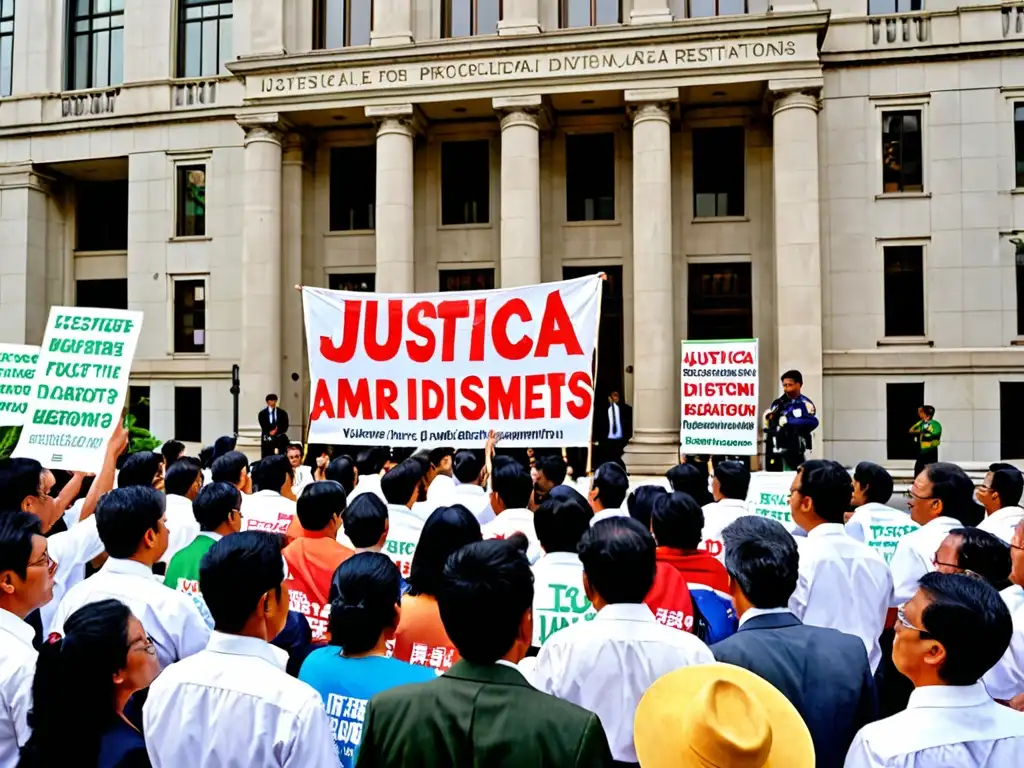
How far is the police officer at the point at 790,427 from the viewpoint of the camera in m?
12.3

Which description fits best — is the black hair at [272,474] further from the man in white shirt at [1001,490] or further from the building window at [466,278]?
the building window at [466,278]

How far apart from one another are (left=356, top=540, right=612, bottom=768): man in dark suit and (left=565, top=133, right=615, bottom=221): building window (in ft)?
74.0

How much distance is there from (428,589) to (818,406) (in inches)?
738

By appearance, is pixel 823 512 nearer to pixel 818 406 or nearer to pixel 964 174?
pixel 818 406

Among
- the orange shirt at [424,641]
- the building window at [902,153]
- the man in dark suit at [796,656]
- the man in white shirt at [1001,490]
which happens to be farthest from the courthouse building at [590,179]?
the man in dark suit at [796,656]

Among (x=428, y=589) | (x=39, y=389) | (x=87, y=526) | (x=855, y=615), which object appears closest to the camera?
(x=428, y=589)

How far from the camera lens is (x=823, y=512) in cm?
466

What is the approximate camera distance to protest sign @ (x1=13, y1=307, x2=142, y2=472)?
276 inches

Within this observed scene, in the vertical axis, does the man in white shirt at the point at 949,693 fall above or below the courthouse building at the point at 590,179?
→ below

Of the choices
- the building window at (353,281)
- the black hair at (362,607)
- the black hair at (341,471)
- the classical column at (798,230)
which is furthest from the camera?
the building window at (353,281)

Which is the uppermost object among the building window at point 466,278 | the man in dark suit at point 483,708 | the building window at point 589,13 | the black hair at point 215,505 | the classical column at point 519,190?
the building window at point 589,13

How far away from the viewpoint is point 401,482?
19.5ft

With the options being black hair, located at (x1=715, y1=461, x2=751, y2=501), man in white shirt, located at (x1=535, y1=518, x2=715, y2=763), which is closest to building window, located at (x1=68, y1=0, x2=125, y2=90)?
black hair, located at (x1=715, y1=461, x2=751, y2=501)

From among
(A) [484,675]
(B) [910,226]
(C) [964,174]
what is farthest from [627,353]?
(A) [484,675]
